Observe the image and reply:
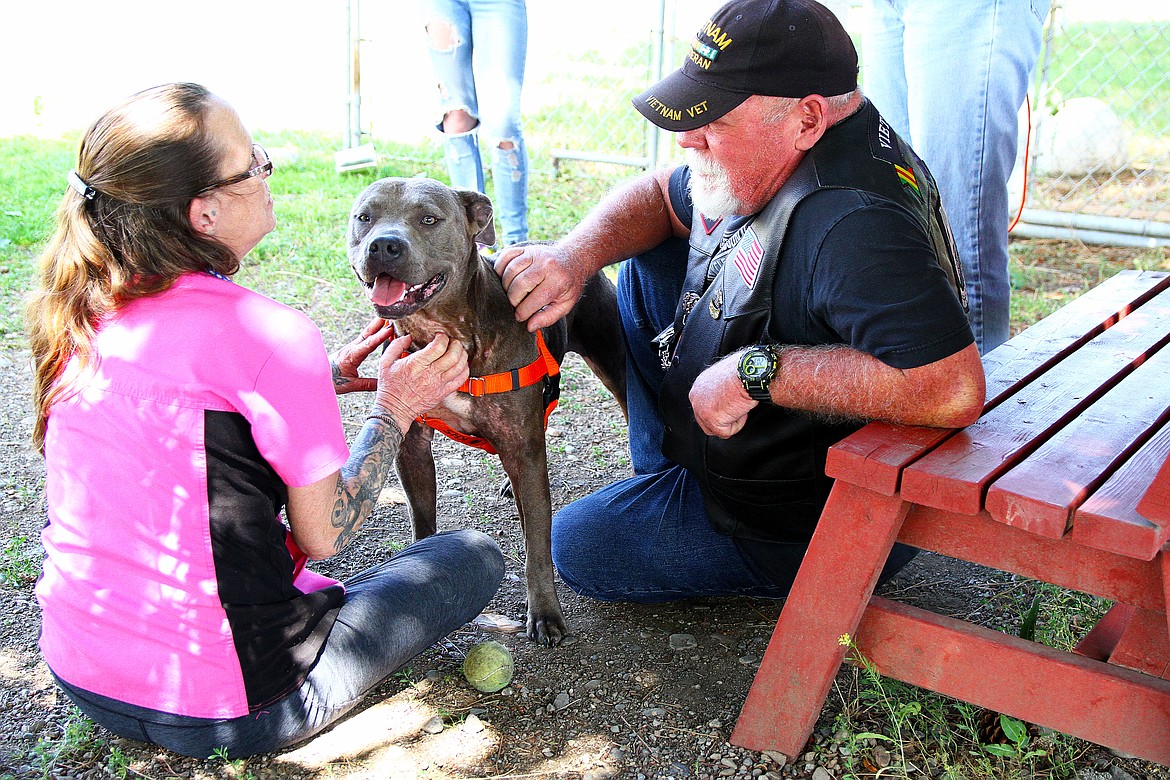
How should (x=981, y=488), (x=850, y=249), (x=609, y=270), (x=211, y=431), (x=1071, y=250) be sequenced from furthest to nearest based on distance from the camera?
(x=1071, y=250) → (x=609, y=270) → (x=850, y=249) → (x=211, y=431) → (x=981, y=488)

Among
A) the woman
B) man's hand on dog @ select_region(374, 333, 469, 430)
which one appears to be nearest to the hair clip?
the woman

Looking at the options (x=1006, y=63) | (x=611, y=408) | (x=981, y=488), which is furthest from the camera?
(x=611, y=408)

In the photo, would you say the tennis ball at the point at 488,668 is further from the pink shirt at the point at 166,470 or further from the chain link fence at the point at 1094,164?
the chain link fence at the point at 1094,164

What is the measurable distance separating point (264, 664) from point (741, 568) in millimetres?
1514

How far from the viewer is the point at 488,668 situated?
3068mm

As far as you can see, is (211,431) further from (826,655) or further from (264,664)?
(826,655)

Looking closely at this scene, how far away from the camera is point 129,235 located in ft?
7.73

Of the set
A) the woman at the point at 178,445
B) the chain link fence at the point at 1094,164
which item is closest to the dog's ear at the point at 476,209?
the woman at the point at 178,445

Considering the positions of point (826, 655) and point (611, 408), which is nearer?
point (826, 655)

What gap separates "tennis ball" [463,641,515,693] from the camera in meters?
3.07

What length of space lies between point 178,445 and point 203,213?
1.88ft

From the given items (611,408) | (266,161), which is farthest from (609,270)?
(266,161)

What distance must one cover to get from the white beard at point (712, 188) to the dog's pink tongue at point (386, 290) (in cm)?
93

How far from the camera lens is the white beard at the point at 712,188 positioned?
116 inches
